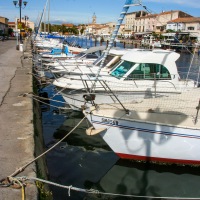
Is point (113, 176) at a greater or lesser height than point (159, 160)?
lesser

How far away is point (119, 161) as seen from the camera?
781 cm

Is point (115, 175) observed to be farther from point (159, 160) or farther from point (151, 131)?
point (151, 131)

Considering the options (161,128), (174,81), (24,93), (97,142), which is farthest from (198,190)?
(24,93)

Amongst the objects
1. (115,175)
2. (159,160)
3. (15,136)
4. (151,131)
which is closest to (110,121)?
(151,131)

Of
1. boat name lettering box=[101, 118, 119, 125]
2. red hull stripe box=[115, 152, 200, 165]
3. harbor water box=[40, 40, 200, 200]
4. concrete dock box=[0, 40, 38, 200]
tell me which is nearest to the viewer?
concrete dock box=[0, 40, 38, 200]

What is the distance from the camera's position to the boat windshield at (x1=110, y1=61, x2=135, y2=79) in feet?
35.7

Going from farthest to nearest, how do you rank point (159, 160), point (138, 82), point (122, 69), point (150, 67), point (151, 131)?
point (122, 69) → point (150, 67) → point (138, 82) → point (159, 160) → point (151, 131)

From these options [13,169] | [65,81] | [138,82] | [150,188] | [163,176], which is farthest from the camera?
[65,81]

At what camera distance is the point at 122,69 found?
36.5ft

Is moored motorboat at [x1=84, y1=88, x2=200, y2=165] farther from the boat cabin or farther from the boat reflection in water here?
the boat cabin

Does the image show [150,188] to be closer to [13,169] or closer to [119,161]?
[119,161]

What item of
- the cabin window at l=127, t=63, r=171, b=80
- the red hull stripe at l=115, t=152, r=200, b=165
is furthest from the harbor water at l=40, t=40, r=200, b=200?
the cabin window at l=127, t=63, r=171, b=80

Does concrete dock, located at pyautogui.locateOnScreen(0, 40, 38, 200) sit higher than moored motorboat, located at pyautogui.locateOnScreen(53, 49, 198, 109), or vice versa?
moored motorboat, located at pyautogui.locateOnScreen(53, 49, 198, 109)

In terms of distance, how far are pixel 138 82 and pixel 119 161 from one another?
3.74 meters
